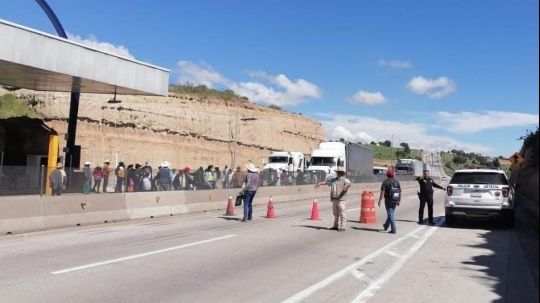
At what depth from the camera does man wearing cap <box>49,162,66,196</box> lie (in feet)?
51.6

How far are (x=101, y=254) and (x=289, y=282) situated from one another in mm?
4013

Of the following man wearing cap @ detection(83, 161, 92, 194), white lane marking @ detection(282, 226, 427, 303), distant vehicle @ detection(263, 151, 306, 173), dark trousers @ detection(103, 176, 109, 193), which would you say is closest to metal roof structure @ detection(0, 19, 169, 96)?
dark trousers @ detection(103, 176, 109, 193)

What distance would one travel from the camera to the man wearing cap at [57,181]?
15716 millimetres

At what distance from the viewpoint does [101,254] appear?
10.6 m

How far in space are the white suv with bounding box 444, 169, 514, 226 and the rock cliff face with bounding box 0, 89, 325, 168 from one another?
4113cm

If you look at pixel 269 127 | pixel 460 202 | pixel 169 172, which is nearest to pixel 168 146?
pixel 269 127

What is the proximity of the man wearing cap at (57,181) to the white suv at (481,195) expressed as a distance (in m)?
11.5

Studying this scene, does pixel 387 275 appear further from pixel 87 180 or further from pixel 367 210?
pixel 87 180

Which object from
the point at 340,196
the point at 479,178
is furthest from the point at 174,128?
the point at 340,196

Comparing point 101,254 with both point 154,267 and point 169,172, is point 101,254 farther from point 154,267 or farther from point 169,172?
point 169,172

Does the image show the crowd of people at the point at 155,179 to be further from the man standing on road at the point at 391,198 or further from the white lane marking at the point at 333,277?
the white lane marking at the point at 333,277

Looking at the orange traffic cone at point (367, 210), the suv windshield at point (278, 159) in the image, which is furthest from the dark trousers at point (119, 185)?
the suv windshield at point (278, 159)

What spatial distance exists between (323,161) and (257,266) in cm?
3358

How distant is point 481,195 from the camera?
17125mm
